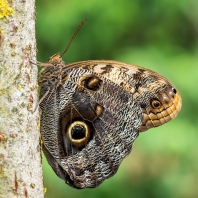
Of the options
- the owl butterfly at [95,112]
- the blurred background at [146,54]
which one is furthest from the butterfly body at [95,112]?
the blurred background at [146,54]

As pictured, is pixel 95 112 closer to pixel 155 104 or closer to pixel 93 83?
pixel 93 83

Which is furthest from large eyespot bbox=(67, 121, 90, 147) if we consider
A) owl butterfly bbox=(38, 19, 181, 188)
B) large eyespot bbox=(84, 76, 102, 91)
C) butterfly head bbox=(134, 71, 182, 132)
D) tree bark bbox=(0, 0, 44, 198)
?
tree bark bbox=(0, 0, 44, 198)

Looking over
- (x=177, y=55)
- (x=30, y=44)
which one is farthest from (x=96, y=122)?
(x=177, y=55)

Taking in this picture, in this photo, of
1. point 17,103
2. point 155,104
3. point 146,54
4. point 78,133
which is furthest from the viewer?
point 146,54

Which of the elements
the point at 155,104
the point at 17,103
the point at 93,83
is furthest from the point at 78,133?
the point at 17,103

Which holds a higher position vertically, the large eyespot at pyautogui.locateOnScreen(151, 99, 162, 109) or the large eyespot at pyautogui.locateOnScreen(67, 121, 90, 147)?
the large eyespot at pyautogui.locateOnScreen(151, 99, 162, 109)

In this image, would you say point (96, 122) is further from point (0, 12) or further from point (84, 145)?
point (0, 12)

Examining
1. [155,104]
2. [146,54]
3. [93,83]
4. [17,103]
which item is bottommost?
[17,103]

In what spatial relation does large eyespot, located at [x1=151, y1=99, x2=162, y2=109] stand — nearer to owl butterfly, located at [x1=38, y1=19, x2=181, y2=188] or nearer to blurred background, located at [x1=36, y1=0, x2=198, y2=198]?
owl butterfly, located at [x1=38, y1=19, x2=181, y2=188]
